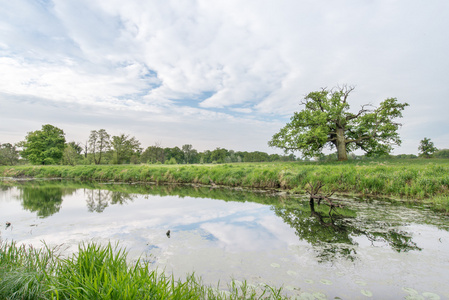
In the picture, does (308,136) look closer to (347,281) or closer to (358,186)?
(358,186)

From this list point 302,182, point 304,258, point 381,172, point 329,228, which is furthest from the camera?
point 302,182

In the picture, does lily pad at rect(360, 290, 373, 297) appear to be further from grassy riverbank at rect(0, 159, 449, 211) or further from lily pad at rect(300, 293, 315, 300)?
grassy riverbank at rect(0, 159, 449, 211)

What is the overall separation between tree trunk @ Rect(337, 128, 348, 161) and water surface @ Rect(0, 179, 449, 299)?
16417 millimetres

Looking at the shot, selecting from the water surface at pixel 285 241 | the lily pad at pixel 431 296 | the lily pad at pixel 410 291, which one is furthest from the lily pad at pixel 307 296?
the lily pad at pixel 431 296

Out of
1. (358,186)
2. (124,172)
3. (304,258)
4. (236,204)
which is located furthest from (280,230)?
(124,172)

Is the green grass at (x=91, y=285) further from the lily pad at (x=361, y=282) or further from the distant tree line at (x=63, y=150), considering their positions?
the distant tree line at (x=63, y=150)

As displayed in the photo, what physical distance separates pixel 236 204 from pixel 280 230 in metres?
4.69

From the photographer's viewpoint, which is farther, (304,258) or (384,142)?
(384,142)

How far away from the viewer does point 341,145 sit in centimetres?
2591

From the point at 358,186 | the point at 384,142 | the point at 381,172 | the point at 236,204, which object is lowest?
the point at 236,204

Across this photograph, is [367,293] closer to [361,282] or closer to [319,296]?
[361,282]

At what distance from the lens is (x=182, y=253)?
5.21 metres

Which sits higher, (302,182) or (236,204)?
(302,182)

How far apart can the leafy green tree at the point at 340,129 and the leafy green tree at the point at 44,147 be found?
46.2 meters
